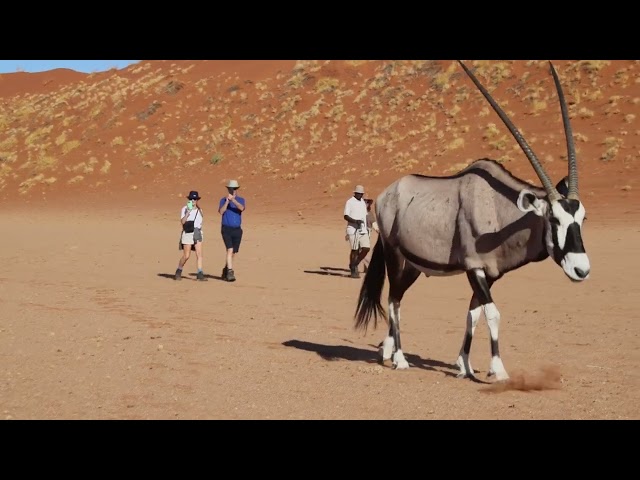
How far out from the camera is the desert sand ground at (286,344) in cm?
651

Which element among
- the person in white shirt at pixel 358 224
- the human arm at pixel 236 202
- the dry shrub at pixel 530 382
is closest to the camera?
the dry shrub at pixel 530 382

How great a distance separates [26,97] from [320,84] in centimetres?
3331

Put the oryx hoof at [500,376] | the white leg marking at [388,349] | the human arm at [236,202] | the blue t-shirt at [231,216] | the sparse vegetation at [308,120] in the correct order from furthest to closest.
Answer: the sparse vegetation at [308,120]
the blue t-shirt at [231,216]
the human arm at [236,202]
the white leg marking at [388,349]
the oryx hoof at [500,376]

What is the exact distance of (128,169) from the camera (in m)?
49.2

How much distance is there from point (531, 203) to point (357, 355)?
287cm

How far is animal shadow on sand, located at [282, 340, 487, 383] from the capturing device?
8.48 metres

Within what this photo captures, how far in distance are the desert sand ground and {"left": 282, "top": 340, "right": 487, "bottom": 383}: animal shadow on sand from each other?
0.10ft

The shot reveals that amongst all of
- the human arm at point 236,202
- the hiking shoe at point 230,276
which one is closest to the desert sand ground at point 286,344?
the hiking shoe at point 230,276

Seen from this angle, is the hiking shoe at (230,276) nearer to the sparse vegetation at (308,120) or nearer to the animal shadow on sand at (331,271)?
the animal shadow on sand at (331,271)

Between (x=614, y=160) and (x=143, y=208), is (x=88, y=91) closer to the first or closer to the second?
(x=143, y=208)

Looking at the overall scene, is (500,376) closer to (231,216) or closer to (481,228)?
(481,228)

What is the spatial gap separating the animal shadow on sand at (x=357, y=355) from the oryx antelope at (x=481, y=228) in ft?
1.13

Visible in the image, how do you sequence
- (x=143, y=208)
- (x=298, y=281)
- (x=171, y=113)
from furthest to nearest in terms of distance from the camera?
(x=171, y=113), (x=143, y=208), (x=298, y=281)
